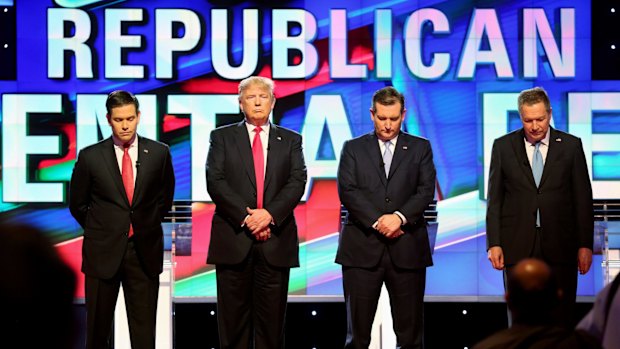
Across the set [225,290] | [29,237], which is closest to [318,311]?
[225,290]

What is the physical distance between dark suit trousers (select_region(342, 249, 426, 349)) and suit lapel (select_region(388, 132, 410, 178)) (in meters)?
0.46

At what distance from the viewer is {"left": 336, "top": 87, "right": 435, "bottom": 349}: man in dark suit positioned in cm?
508

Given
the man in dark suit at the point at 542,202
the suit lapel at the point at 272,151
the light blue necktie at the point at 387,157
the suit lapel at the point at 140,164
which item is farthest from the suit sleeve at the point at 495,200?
the suit lapel at the point at 140,164

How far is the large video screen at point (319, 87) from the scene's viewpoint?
785 centimetres

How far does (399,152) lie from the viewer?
5.23 meters

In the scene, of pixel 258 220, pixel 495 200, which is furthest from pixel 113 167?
pixel 495 200

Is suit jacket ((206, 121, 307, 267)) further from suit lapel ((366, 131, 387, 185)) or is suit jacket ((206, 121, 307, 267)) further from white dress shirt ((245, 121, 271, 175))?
suit lapel ((366, 131, 387, 185))

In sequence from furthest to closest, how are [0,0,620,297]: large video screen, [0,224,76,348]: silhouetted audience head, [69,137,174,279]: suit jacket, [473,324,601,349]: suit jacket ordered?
[0,0,620,297]: large video screen
[69,137,174,279]: suit jacket
[473,324,601,349]: suit jacket
[0,224,76,348]: silhouetted audience head

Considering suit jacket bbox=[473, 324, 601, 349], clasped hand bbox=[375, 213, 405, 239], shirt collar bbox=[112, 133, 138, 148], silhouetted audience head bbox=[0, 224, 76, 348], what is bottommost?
suit jacket bbox=[473, 324, 601, 349]

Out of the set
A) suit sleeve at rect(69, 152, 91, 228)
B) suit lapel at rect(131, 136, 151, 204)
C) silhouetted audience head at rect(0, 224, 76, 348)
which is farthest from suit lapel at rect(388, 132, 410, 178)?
silhouetted audience head at rect(0, 224, 76, 348)

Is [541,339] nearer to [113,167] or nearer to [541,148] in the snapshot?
[541,148]

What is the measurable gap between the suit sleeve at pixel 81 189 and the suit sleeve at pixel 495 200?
2078 millimetres

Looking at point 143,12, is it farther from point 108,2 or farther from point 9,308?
point 9,308

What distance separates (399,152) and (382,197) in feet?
0.87
